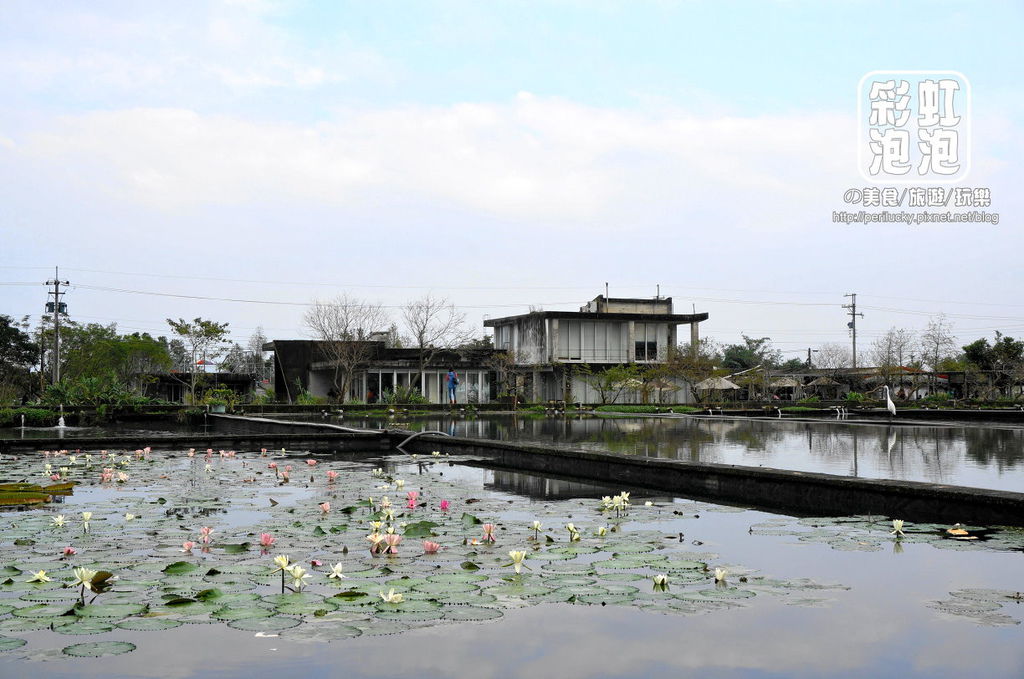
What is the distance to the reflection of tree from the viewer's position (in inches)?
524

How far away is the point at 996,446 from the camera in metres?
16.6

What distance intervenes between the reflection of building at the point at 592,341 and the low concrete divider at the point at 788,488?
117 ft

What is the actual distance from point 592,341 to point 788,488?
41611 mm

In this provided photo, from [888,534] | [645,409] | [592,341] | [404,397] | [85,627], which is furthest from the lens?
[592,341]

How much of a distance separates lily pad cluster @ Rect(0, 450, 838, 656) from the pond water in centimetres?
491

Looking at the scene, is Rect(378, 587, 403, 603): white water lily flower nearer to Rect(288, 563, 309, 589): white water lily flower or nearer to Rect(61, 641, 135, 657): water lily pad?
Rect(288, 563, 309, 589): white water lily flower

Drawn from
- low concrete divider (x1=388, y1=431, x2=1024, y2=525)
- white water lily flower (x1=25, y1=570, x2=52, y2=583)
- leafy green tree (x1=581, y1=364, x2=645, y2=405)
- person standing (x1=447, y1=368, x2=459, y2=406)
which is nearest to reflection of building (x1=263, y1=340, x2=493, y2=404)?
person standing (x1=447, y1=368, x2=459, y2=406)

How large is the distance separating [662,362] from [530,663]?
147 feet

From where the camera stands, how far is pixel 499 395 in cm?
4644

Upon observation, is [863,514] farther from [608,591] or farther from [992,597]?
[608,591]

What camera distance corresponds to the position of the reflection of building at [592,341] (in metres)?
48.4

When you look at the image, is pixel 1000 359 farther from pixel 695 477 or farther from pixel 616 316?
pixel 695 477

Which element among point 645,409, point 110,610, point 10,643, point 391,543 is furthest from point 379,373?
point 10,643

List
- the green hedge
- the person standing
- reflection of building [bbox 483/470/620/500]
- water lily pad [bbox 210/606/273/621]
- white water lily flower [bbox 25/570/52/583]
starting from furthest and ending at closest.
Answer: the person standing
the green hedge
reflection of building [bbox 483/470/620/500]
white water lily flower [bbox 25/570/52/583]
water lily pad [bbox 210/606/273/621]
